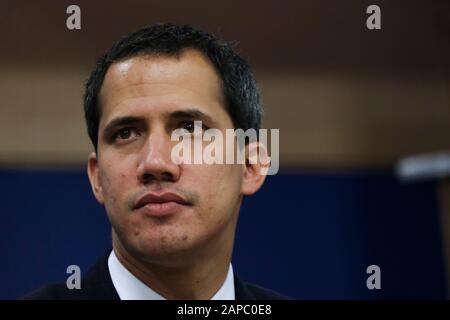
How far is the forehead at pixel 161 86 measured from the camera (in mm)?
753

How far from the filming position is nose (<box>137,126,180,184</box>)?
0.73 m

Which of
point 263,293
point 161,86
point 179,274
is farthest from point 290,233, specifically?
point 161,86

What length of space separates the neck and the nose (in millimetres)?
110

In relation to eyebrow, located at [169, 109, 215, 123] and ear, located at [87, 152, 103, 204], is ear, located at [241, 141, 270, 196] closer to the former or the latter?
eyebrow, located at [169, 109, 215, 123]

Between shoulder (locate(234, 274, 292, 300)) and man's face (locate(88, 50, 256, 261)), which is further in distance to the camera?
shoulder (locate(234, 274, 292, 300))

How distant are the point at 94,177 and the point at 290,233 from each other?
14.3 inches

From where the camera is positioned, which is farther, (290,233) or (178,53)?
(290,233)

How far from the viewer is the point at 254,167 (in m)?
0.85

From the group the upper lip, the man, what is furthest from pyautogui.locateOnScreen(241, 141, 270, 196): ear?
the upper lip

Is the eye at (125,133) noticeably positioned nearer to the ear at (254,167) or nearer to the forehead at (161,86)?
the forehead at (161,86)

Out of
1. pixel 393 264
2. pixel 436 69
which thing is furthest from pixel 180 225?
pixel 393 264

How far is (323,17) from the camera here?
0.99 meters

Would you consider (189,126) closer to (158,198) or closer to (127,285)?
(158,198)
